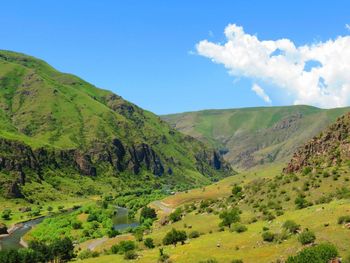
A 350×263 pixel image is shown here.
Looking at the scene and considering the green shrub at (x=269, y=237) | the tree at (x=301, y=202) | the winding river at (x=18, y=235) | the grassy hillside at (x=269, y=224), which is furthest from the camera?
the winding river at (x=18, y=235)

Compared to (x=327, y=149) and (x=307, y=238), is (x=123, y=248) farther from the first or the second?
(x=327, y=149)

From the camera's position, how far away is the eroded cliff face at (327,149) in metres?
135

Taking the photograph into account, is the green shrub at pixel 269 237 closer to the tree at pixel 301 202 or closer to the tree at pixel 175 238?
the tree at pixel 175 238

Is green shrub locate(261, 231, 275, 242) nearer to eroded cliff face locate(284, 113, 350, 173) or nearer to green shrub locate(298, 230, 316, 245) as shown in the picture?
green shrub locate(298, 230, 316, 245)

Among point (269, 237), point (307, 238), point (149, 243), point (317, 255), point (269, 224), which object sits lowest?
point (149, 243)

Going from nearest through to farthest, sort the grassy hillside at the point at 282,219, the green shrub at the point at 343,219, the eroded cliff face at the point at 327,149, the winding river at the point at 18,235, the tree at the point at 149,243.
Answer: the grassy hillside at the point at 282,219 < the green shrub at the point at 343,219 < the tree at the point at 149,243 < the eroded cliff face at the point at 327,149 < the winding river at the point at 18,235

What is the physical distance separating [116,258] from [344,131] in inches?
3610

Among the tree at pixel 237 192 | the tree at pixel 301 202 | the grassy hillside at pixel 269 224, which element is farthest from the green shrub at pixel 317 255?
the tree at pixel 237 192

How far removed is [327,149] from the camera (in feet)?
481

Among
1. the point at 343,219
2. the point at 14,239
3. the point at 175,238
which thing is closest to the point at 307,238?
the point at 343,219

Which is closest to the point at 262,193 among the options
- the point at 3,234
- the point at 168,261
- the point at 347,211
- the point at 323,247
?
the point at 347,211

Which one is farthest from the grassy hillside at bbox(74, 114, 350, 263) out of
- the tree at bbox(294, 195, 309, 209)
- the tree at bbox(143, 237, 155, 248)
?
the tree at bbox(143, 237, 155, 248)

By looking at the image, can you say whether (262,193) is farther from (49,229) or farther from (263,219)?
(49,229)

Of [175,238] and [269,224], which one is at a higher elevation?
[269,224]
